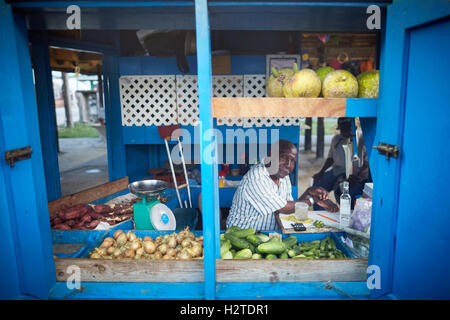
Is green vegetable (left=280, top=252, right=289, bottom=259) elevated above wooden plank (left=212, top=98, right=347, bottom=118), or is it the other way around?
wooden plank (left=212, top=98, right=347, bottom=118)

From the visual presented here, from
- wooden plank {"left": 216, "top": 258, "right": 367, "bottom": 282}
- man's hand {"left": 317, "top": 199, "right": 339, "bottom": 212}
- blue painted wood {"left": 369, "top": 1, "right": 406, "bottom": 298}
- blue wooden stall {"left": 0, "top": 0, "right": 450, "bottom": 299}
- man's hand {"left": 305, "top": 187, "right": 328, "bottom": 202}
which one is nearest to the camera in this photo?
blue wooden stall {"left": 0, "top": 0, "right": 450, "bottom": 299}

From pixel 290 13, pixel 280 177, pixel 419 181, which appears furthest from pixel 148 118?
pixel 419 181

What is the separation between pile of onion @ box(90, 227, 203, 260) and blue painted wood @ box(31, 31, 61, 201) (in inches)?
77.6

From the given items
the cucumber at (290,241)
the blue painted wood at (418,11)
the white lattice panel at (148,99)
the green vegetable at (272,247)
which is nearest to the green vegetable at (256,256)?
the green vegetable at (272,247)

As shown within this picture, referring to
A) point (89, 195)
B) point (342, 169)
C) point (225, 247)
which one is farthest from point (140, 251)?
point (342, 169)

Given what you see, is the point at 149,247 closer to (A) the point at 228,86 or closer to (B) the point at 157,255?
(B) the point at 157,255

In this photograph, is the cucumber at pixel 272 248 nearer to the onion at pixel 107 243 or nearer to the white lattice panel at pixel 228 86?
the onion at pixel 107 243

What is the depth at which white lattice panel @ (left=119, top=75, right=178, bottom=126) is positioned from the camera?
5137 mm

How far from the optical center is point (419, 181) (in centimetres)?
145

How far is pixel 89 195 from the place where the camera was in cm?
429

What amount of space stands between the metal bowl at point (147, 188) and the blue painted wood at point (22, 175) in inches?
50.4

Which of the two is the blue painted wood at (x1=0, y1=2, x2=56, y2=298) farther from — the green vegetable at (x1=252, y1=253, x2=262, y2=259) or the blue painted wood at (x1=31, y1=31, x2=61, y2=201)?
the blue painted wood at (x1=31, y1=31, x2=61, y2=201)

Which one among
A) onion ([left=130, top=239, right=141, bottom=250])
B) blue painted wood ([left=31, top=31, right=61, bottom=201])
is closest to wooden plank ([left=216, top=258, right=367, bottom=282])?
onion ([left=130, top=239, right=141, bottom=250])

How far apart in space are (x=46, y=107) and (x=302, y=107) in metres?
3.65
